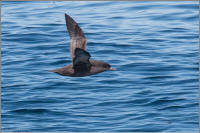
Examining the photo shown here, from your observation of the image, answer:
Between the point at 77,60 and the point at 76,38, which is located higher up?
the point at 76,38

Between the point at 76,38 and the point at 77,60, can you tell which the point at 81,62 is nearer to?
the point at 77,60

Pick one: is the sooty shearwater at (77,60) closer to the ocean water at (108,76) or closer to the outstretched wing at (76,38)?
the outstretched wing at (76,38)

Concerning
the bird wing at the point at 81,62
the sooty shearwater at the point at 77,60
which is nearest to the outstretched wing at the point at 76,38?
A: the sooty shearwater at the point at 77,60

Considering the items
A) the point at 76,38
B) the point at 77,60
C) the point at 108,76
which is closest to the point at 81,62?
the point at 77,60

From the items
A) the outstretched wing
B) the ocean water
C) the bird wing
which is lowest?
the ocean water

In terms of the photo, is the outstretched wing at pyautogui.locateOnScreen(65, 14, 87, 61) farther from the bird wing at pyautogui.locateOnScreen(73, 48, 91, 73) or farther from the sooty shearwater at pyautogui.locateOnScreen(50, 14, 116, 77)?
the bird wing at pyautogui.locateOnScreen(73, 48, 91, 73)

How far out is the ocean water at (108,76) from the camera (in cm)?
1461

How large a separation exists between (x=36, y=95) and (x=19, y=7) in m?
10.2

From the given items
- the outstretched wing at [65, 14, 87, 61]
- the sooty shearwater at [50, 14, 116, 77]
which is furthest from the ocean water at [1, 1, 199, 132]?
the outstretched wing at [65, 14, 87, 61]

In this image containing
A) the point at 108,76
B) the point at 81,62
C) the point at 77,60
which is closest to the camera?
the point at 77,60

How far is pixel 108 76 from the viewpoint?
1639 cm

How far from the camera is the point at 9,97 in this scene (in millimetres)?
15594

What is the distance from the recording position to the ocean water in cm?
1461

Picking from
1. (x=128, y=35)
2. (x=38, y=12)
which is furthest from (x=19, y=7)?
(x=128, y=35)
